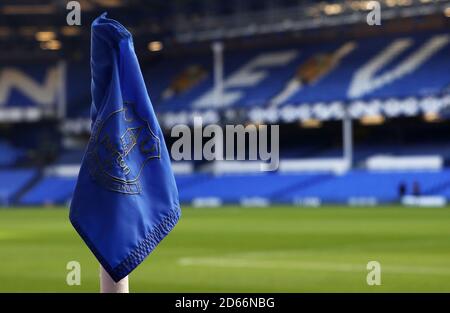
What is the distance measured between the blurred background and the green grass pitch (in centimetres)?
2019

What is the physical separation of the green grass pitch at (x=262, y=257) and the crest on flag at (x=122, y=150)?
868 centimetres

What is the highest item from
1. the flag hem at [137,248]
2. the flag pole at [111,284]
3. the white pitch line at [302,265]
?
the white pitch line at [302,265]

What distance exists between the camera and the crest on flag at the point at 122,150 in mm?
4727

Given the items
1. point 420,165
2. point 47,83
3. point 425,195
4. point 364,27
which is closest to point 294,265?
point 425,195

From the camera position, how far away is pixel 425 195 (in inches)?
1972

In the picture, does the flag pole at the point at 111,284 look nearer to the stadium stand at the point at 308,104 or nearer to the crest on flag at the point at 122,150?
the crest on flag at the point at 122,150

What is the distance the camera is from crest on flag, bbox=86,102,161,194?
4727mm

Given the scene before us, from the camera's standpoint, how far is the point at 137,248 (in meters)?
4.80

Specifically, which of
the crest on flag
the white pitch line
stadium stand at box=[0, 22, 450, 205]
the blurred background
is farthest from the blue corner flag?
stadium stand at box=[0, 22, 450, 205]

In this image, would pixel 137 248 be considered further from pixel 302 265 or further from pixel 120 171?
pixel 302 265

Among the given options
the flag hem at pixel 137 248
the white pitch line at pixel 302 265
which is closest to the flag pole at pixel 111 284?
the flag hem at pixel 137 248

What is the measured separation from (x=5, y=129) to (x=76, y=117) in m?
9.84

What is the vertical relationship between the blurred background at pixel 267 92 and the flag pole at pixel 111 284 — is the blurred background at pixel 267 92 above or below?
above
